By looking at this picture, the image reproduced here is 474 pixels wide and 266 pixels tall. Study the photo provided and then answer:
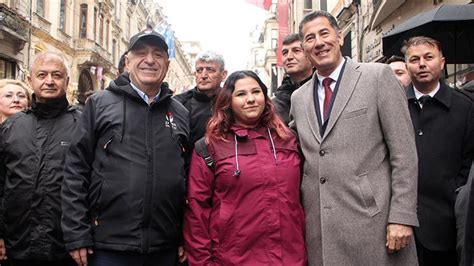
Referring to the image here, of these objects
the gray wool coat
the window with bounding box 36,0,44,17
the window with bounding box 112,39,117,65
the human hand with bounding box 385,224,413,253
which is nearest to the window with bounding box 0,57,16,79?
the window with bounding box 36,0,44,17

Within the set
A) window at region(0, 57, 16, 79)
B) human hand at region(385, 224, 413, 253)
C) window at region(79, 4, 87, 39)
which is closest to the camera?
human hand at region(385, 224, 413, 253)

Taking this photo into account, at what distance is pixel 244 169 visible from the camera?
3270 millimetres

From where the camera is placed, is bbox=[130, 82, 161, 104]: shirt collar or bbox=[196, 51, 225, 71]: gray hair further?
bbox=[196, 51, 225, 71]: gray hair

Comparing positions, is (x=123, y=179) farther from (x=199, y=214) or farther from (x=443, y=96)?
(x=443, y=96)

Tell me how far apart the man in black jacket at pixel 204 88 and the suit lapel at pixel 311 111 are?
1.39 metres

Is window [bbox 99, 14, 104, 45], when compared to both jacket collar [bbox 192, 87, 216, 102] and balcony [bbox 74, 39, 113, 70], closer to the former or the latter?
balcony [bbox 74, 39, 113, 70]

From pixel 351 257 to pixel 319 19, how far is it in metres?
1.79

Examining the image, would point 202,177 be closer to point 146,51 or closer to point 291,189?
point 291,189

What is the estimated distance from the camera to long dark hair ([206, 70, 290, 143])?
3.51m

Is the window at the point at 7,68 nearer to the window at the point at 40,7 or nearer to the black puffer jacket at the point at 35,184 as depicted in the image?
the window at the point at 40,7

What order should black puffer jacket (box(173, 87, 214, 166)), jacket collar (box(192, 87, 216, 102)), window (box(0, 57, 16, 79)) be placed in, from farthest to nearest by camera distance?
1. window (box(0, 57, 16, 79))
2. jacket collar (box(192, 87, 216, 102))
3. black puffer jacket (box(173, 87, 214, 166))

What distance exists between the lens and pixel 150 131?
3.50 m

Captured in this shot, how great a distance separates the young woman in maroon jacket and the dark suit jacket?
1098 millimetres

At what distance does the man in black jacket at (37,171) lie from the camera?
11.9ft
